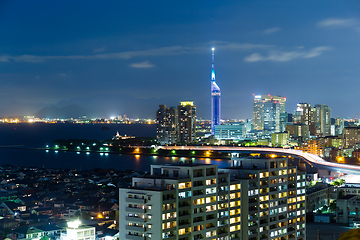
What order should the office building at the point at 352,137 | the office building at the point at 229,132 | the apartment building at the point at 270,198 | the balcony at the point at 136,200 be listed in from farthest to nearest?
1. the office building at the point at 229,132
2. the office building at the point at 352,137
3. the apartment building at the point at 270,198
4. the balcony at the point at 136,200

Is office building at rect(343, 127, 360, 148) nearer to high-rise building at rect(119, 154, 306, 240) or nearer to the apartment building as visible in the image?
the apartment building

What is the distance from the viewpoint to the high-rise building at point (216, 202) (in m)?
6.13

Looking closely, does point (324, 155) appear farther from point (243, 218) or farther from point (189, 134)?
point (243, 218)

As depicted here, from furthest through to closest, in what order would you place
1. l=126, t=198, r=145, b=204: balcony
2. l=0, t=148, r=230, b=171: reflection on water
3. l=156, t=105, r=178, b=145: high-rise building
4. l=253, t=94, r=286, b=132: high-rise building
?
l=253, t=94, r=286, b=132: high-rise building, l=156, t=105, r=178, b=145: high-rise building, l=0, t=148, r=230, b=171: reflection on water, l=126, t=198, r=145, b=204: balcony

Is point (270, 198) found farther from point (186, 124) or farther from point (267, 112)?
point (267, 112)

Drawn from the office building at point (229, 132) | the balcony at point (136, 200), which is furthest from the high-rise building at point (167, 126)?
the balcony at point (136, 200)

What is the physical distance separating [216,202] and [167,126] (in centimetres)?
3938

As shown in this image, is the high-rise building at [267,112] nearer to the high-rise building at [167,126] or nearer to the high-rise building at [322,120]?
the high-rise building at [322,120]

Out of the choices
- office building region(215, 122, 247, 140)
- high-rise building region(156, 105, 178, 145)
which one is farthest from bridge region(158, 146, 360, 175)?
office building region(215, 122, 247, 140)

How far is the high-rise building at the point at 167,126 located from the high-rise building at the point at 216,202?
121 ft

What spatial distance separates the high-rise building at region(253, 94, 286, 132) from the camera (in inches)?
2731

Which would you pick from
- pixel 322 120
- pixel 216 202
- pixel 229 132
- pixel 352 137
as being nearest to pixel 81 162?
pixel 216 202

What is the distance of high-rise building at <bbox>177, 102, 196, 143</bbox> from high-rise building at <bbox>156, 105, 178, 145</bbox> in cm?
69

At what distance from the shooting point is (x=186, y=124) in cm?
4784
